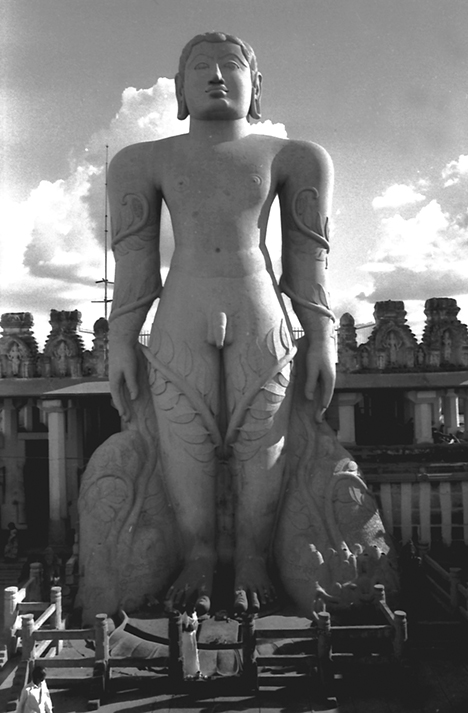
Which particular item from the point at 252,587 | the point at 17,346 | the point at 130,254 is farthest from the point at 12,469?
the point at 252,587

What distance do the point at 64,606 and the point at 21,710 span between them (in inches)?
114

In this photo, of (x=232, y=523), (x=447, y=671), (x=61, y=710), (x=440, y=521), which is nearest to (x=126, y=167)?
(x=232, y=523)

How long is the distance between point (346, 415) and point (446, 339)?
242 cm

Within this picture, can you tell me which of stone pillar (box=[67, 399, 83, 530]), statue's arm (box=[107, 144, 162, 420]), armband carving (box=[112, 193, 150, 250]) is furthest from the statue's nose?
stone pillar (box=[67, 399, 83, 530])

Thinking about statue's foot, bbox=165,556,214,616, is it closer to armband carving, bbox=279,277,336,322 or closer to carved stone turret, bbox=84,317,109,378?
armband carving, bbox=279,277,336,322

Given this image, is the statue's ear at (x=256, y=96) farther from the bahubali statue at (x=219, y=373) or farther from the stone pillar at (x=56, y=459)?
the stone pillar at (x=56, y=459)

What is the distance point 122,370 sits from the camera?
808cm

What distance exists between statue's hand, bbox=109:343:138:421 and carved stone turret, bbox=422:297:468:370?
22.3 ft

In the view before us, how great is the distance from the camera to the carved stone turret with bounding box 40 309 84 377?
1305 centimetres

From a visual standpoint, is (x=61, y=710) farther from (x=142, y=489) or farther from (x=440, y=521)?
(x=440, y=521)

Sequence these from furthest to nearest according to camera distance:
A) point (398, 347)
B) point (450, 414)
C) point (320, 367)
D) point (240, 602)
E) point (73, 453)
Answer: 1. point (450, 414)
2. point (73, 453)
3. point (398, 347)
4. point (320, 367)
5. point (240, 602)

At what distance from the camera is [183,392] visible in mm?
7691

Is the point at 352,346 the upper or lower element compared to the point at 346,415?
upper

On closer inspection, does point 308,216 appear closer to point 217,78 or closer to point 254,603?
point 217,78
